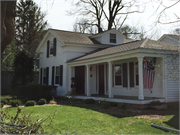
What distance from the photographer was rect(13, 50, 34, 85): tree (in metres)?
17.3

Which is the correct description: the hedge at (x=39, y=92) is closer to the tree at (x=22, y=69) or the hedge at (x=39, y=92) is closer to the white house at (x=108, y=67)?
the white house at (x=108, y=67)

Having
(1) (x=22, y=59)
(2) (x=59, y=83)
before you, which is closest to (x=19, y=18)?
(1) (x=22, y=59)

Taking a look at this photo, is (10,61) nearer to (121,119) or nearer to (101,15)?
(101,15)

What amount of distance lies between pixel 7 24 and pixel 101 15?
27.3 metres

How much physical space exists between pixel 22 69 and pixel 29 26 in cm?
1251

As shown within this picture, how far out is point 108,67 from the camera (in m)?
→ 13.9

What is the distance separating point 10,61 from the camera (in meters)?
21.1

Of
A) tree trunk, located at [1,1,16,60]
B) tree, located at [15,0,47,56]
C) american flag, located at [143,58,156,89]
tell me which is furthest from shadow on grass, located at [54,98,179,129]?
tree, located at [15,0,47,56]

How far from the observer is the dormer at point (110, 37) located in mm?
17250

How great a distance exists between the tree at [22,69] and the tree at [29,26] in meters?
9.53

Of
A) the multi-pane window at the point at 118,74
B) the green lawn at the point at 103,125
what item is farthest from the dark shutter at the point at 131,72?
the green lawn at the point at 103,125

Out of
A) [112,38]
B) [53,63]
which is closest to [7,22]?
[53,63]

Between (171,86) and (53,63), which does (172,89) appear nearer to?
(171,86)

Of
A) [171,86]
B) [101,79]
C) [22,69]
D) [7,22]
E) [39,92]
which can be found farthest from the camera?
[22,69]
